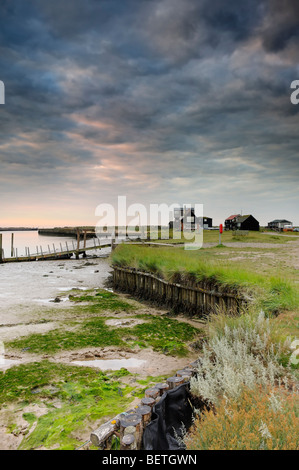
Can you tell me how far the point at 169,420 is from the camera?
3.86 meters

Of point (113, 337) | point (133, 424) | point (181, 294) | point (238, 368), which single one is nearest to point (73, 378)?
point (113, 337)

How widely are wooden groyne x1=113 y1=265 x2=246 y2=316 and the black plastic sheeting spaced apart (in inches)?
133

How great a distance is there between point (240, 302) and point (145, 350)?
291cm

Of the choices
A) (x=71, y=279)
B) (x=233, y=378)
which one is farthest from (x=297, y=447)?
(x=71, y=279)

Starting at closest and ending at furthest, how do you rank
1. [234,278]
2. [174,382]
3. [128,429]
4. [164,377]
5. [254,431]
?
[254,431] → [128,429] → [174,382] → [164,377] → [234,278]

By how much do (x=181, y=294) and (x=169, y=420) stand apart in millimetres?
6900

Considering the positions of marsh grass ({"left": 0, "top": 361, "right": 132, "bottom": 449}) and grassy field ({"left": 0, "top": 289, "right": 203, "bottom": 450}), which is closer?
marsh grass ({"left": 0, "top": 361, "right": 132, "bottom": 449})

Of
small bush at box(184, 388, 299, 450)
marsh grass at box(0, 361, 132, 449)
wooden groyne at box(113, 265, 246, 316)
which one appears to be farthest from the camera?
wooden groyne at box(113, 265, 246, 316)

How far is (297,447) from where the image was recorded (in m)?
2.57

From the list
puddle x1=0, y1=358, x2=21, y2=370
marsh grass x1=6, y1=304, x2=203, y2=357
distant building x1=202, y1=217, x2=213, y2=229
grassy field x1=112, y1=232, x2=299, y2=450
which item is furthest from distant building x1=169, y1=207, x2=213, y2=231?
puddle x1=0, y1=358, x2=21, y2=370

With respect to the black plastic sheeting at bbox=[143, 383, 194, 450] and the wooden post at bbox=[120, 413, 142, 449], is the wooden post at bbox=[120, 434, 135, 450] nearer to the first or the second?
the wooden post at bbox=[120, 413, 142, 449]

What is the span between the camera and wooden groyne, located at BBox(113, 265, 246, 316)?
8.55 meters

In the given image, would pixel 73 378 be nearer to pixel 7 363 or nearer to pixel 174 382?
pixel 7 363

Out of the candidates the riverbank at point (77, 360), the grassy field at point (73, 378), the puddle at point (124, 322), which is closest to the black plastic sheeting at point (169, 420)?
the riverbank at point (77, 360)
